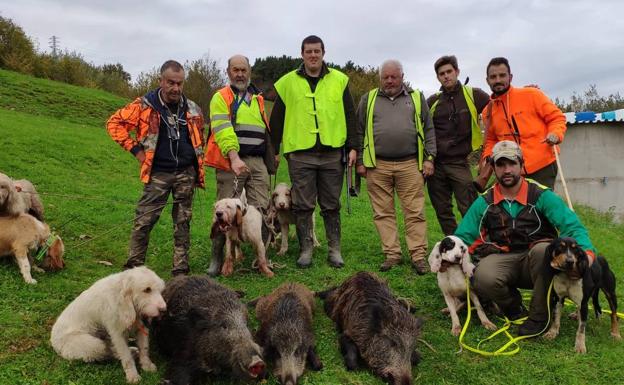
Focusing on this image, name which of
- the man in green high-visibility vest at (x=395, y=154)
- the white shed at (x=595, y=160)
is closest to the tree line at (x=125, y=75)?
the white shed at (x=595, y=160)

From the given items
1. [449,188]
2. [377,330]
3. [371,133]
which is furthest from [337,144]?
[377,330]

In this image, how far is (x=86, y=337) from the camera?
3.91 metres

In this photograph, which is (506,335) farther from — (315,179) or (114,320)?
(114,320)

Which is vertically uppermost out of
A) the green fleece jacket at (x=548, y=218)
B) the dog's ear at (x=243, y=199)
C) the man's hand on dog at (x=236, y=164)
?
the man's hand on dog at (x=236, y=164)

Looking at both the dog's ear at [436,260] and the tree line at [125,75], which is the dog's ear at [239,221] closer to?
the dog's ear at [436,260]

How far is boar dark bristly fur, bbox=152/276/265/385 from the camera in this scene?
3.71 metres

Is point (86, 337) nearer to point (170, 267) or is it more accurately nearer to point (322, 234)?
point (170, 267)

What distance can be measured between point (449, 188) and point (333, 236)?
5.64 ft

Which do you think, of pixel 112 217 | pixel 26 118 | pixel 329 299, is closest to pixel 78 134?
pixel 26 118

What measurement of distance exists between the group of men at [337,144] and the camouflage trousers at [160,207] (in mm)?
12

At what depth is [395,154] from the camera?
21.7 ft

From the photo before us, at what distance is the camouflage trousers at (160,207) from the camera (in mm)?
5730

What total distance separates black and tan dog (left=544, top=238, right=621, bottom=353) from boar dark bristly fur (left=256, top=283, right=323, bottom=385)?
2.25 m

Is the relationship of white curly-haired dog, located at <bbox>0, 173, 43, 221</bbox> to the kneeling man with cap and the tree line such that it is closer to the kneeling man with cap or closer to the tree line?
the kneeling man with cap
